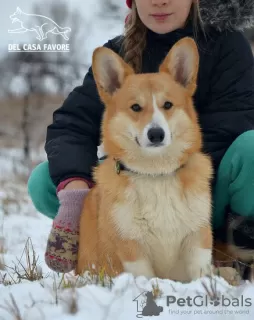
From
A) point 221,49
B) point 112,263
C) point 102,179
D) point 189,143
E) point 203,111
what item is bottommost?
point 112,263

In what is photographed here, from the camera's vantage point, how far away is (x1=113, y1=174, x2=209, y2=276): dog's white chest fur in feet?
4.85

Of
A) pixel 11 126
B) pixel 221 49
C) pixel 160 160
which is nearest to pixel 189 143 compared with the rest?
pixel 160 160

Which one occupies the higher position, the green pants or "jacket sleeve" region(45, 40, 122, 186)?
"jacket sleeve" region(45, 40, 122, 186)

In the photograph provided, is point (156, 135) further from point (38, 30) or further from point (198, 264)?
point (38, 30)

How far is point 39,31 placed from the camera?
260 centimetres

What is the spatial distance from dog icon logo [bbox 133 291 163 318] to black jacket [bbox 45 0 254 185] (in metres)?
0.71

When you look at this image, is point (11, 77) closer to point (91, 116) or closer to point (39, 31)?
point (39, 31)

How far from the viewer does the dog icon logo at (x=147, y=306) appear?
1.21m

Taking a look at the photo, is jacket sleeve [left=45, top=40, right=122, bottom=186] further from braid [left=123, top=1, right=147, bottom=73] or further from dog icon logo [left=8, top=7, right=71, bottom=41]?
dog icon logo [left=8, top=7, right=71, bottom=41]

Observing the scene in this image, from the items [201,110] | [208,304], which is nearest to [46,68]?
[201,110]

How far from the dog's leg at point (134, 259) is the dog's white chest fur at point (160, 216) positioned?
0.02m

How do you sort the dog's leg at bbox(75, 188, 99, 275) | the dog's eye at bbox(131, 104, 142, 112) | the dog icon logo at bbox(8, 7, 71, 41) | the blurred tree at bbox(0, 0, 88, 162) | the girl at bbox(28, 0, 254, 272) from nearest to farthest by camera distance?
the dog's eye at bbox(131, 104, 142, 112)
the dog's leg at bbox(75, 188, 99, 275)
the girl at bbox(28, 0, 254, 272)
the dog icon logo at bbox(8, 7, 71, 41)
the blurred tree at bbox(0, 0, 88, 162)

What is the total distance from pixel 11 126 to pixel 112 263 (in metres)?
1.98

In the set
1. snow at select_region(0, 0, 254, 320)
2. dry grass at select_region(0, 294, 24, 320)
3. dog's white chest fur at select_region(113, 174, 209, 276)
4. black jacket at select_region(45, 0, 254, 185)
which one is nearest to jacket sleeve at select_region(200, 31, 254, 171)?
black jacket at select_region(45, 0, 254, 185)
